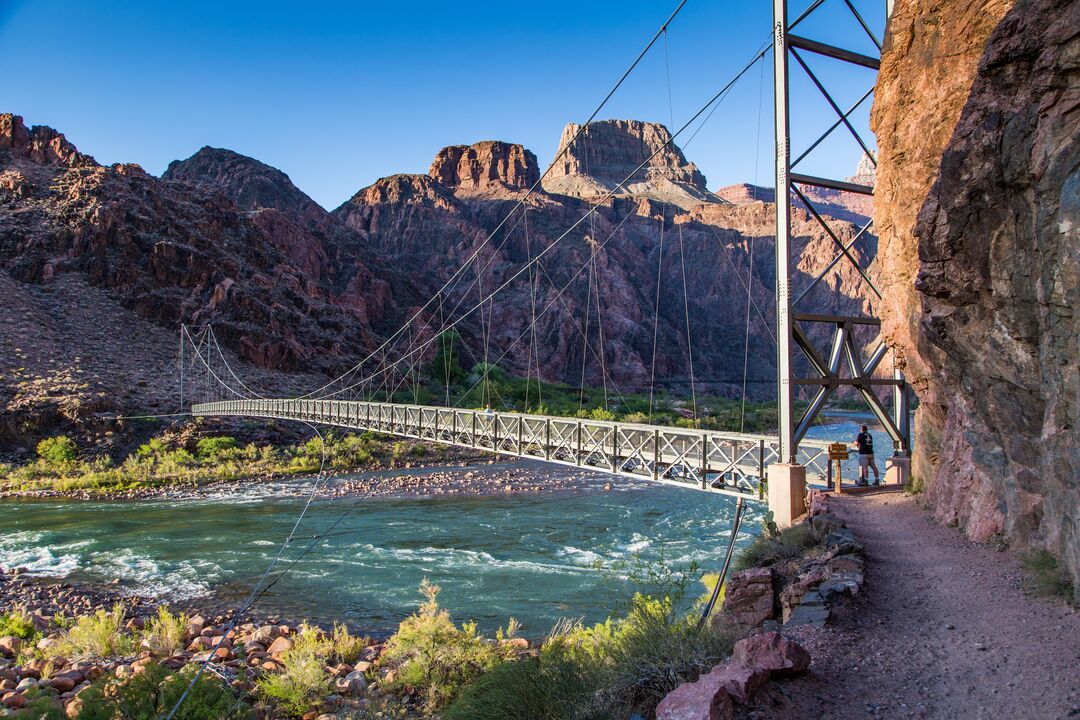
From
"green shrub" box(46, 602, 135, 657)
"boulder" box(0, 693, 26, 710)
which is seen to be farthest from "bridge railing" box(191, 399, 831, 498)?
"boulder" box(0, 693, 26, 710)

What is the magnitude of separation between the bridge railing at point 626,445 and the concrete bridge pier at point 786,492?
2.14ft

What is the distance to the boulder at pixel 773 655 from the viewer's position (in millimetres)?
2918

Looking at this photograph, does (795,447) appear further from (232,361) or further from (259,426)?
(232,361)

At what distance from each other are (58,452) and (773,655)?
80.2ft

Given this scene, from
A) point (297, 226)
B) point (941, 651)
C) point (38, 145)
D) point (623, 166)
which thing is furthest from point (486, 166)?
point (941, 651)

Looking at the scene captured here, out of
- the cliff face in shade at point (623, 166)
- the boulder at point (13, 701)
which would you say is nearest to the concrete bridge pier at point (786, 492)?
the boulder at point (13, 701)

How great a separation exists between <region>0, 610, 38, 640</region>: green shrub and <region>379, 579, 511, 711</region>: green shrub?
13.5ft

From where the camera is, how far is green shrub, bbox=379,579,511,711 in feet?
18.2

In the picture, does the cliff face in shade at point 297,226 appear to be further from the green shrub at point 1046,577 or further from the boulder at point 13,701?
the green shrub at point 1046,577

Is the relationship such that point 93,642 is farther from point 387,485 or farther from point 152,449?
point 152,449

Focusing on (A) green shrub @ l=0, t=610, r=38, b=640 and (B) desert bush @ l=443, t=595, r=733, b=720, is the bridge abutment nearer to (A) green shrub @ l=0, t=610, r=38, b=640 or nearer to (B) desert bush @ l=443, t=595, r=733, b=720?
(B) desert bush @ l=443, t=595, r=733, b=720

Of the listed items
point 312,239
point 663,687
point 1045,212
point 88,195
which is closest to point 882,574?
point 663,687

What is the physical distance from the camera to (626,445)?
9.86 metres

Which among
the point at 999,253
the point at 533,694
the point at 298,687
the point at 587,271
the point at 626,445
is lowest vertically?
the point at 298,687
